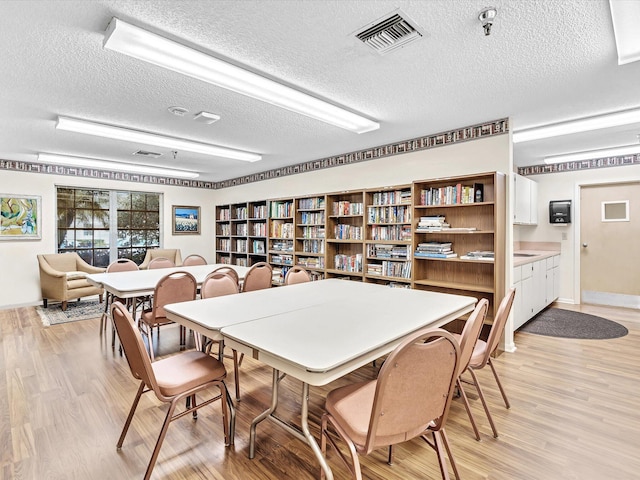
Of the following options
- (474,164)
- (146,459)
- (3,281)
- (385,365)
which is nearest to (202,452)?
(146,459)

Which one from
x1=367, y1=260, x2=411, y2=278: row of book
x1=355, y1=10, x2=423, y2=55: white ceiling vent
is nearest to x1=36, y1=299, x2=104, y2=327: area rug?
x1=367, y1=260, x2=411, y2=278: row of book

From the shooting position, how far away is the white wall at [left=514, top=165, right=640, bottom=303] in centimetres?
556

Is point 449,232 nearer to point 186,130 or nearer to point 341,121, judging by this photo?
point 341,121

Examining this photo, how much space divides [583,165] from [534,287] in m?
2.67

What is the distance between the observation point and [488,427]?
7.19ft

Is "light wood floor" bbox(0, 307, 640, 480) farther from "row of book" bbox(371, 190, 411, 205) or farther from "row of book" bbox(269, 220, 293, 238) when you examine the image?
"row of book" bbox(269, 220, 293, 238)

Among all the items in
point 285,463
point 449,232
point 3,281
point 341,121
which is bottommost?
point 285,463

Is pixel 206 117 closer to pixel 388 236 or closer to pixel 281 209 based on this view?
pixel 388 236

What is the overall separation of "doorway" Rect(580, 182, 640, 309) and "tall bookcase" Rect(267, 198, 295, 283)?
5.08 m

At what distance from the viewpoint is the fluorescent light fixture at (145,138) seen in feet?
11.6

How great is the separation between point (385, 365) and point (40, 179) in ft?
23.1

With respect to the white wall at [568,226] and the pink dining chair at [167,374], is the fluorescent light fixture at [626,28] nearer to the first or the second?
the pink dining chair at [167,374]

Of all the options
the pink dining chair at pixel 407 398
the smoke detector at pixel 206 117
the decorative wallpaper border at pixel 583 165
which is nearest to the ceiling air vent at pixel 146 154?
the smoke detector at pixel 206 117

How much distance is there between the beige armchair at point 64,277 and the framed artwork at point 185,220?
184cm
